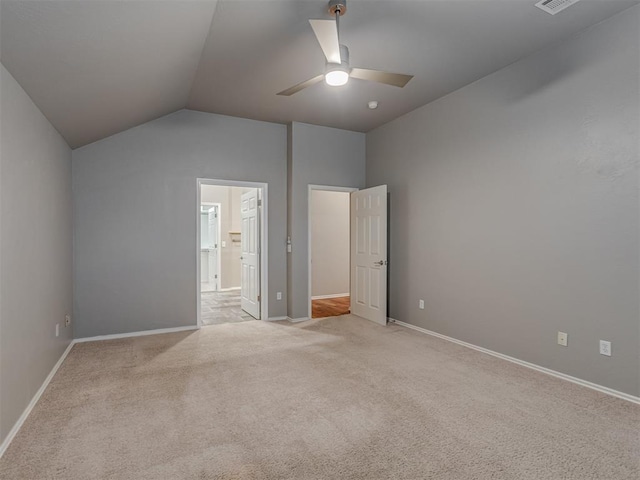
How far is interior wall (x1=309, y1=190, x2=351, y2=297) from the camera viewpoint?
7.47m

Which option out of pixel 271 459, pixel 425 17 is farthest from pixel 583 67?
pixel 271 459

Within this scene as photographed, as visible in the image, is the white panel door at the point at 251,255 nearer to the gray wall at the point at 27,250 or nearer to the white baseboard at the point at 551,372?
the gray wall at the point at 27,250

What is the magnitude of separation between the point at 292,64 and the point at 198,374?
301 cm

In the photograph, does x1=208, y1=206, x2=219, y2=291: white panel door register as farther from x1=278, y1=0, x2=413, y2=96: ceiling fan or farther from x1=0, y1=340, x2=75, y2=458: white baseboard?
x1=278, y1=0, x2=413, y2=96: ceiling fan

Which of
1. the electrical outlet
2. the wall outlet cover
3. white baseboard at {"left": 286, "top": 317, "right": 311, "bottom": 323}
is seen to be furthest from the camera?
white baseboard at {"left": 286, "top": 317, "right": 311, "bottom": 323}

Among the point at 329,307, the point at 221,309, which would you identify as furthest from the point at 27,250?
the point at 329,307

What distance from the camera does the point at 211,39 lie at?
296 centimetres

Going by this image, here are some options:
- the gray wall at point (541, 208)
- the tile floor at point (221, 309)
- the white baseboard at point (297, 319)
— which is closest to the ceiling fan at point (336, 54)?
the gray wall at point (541, 208)

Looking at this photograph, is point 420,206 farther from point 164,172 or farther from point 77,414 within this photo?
point 77,414

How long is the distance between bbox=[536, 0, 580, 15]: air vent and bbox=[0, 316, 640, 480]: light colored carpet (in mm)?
2880

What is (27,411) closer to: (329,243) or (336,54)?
(336,54)

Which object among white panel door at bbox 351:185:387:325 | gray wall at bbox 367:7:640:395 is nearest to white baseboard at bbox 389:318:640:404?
gray wall at bbox 367:7:640:395

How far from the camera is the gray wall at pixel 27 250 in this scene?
215 cm

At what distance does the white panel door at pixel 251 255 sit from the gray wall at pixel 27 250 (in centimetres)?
241
